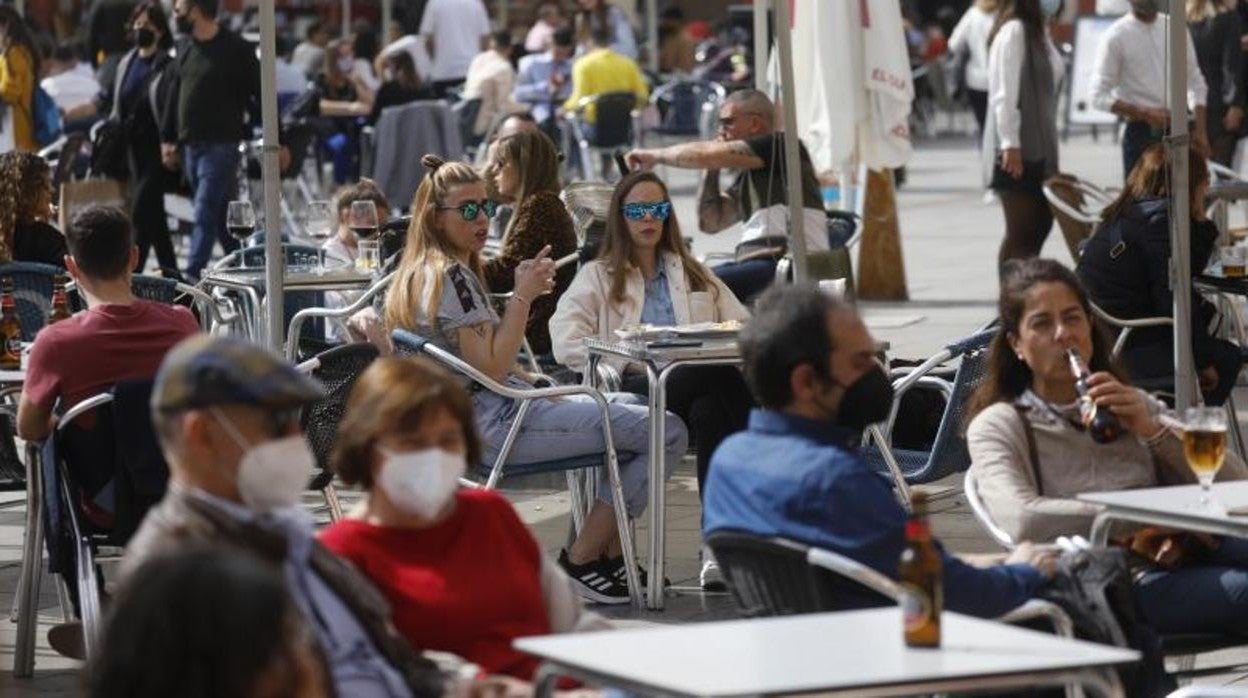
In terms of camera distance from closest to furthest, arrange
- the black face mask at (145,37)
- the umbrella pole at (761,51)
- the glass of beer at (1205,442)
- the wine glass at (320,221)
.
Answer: the glass of beer at (1205,442), the wine glass at (320,221), the umbrella pole at (761,51), the black face mask at (145,37)

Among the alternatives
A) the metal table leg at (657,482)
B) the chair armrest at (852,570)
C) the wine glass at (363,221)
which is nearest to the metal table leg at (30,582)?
the metal table leg at (657,482)

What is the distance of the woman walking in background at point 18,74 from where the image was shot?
61.4 feet

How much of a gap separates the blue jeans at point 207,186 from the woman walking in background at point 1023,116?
4.49m

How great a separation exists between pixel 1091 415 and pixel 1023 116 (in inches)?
286

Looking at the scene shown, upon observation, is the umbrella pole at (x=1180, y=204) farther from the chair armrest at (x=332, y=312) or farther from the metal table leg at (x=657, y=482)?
the chair armrest at (x=332, y=312)

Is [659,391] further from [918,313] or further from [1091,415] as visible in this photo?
[918,313]

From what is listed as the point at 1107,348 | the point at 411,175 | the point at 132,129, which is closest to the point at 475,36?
the point at 411,175

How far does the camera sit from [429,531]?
4.56 metres

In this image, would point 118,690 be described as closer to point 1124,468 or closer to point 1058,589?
point 1058,589

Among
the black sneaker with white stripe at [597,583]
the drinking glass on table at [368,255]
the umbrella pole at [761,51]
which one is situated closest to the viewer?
the black sneaker with white stripe at [597,583]

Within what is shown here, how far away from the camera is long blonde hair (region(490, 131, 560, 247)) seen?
30.4 ft

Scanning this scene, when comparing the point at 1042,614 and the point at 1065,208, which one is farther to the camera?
the point at 1065,208

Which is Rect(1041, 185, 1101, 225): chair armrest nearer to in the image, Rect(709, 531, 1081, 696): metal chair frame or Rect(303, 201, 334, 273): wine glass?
Rect(303, 201, 334, 273): wine glass

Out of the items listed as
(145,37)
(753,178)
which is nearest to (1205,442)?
(753,178)
